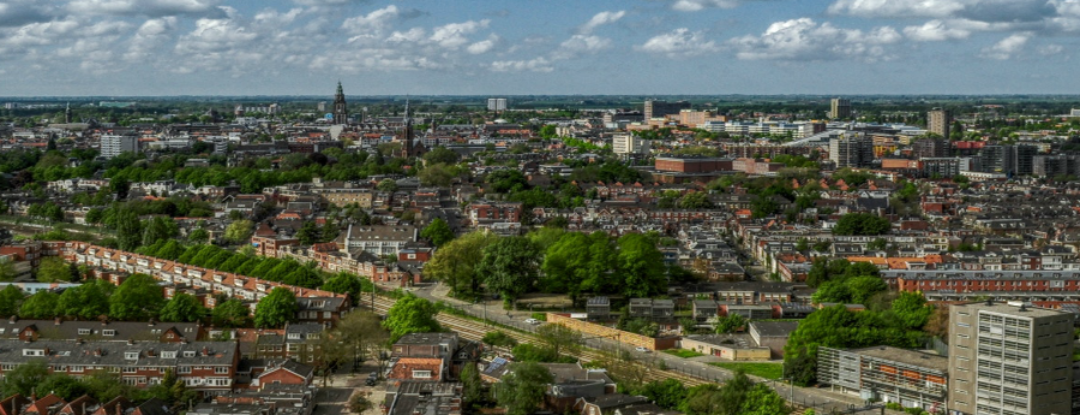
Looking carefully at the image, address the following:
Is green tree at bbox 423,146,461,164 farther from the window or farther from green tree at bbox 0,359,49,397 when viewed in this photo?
green tree at bbox 0,359,49,397

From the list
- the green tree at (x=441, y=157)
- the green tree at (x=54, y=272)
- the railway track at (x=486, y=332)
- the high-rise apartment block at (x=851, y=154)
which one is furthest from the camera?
the high-rise apartment block at (x=851, y=154)

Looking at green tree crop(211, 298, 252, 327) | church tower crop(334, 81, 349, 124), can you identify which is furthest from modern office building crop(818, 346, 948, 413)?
church tower crop(334, 81, 349, 124)

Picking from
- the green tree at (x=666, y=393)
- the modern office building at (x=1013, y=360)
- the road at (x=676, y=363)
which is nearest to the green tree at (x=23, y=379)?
the road at (x=676, y=363)

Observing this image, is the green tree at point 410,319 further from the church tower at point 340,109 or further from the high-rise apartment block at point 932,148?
the church tower at point 340,109

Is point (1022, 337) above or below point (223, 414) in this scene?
above

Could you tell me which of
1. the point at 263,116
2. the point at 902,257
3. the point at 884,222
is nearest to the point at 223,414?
the point at 902,257

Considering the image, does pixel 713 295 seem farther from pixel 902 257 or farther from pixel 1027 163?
pixel 1027 163

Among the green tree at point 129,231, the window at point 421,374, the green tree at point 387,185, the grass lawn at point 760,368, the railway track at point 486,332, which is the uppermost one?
the green tree at point 387,185

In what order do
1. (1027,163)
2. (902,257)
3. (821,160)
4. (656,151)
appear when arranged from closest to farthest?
1. (902,257)
2. (1027,163)
3. (821,160)
4. (656,151)
